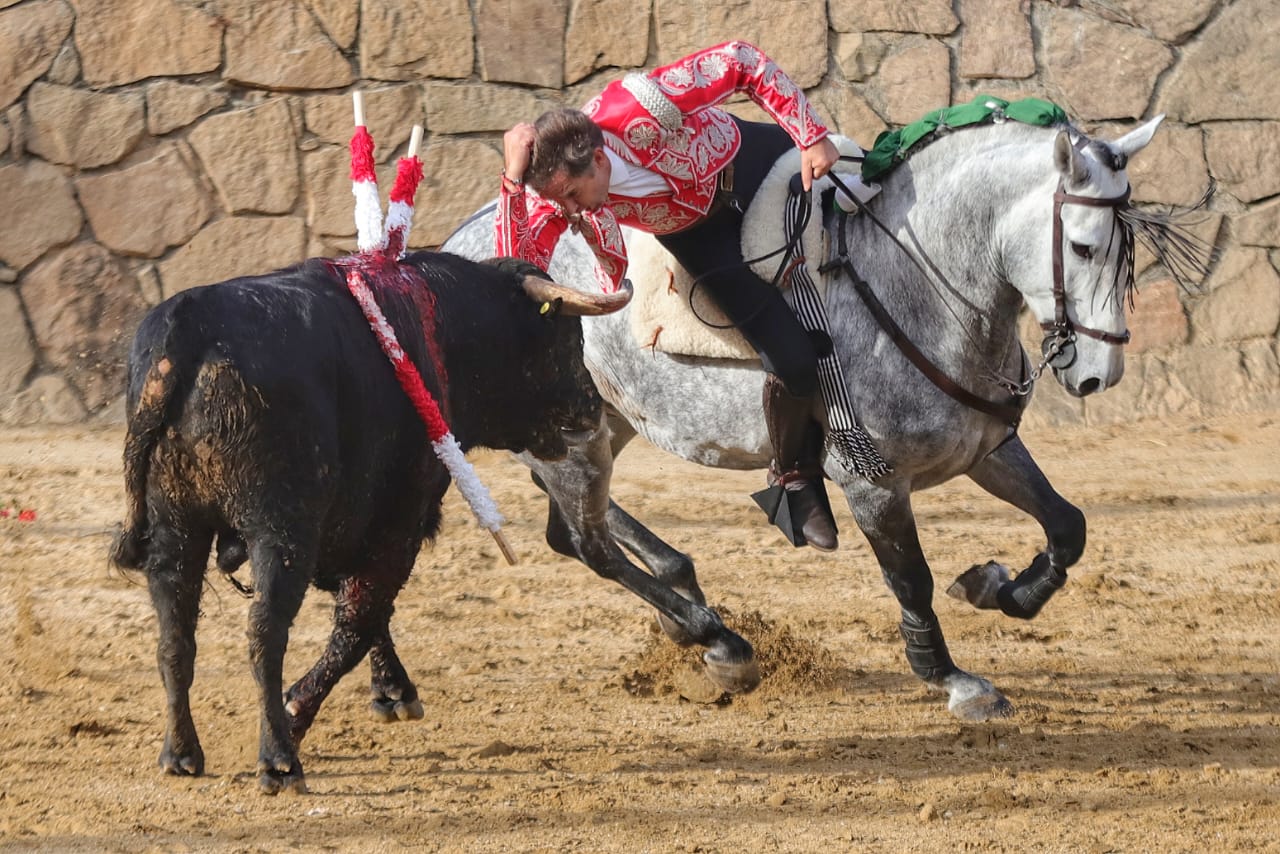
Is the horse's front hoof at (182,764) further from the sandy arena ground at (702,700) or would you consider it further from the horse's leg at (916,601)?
the horse's leg at (916,601)

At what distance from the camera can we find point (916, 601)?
4.96m

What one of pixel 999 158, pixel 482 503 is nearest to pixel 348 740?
pixel 482 503

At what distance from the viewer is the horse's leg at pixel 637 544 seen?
18.7ft

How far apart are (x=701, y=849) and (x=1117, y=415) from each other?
18.7ft

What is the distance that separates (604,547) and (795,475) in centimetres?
87

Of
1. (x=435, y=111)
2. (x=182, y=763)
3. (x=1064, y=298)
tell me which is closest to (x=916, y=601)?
(x=1064, y=298)

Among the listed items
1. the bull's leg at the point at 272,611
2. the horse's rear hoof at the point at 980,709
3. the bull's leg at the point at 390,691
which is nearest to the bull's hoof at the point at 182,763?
the bull's leg at the point at 272,611

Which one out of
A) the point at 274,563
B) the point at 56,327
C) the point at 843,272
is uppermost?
the point at 843,272

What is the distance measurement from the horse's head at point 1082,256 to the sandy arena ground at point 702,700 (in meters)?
1.15

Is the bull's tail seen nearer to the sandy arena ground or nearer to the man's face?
the sandy arena ground

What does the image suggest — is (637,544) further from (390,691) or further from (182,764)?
(182,764)

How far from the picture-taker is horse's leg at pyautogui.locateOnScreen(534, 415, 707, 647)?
18.7 feet

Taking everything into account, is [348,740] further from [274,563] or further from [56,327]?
[56,327]

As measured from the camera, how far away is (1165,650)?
573 cm
